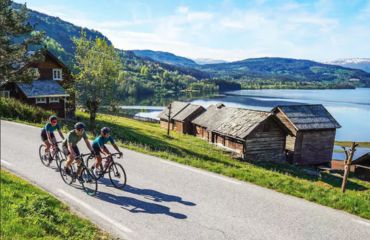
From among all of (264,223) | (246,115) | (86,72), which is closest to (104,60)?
(86,72)

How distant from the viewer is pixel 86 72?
35750 mm

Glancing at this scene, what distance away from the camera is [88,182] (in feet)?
39.2

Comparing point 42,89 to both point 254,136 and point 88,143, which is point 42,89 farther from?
point 88,143

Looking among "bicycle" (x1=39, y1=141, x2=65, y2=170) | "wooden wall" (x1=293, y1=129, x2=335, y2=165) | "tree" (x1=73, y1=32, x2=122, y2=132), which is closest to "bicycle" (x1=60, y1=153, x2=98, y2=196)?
"bicycle" (x1=39, y1=141, x2=65, y2=170)

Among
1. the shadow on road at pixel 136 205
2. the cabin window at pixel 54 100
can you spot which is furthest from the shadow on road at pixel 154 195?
the cabin window at pixel 54 100

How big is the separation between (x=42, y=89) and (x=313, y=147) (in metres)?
37.6

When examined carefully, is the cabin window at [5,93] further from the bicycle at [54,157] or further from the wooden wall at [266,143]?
the bicycle at [54,157]

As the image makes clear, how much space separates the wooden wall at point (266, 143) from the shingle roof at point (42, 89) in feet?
86.5

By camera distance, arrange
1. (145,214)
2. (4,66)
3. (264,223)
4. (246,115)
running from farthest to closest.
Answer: (246,115) < (4,66) < (145,214) < (264,223)

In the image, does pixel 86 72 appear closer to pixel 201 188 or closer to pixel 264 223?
pixel 201 188

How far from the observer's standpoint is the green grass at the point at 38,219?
28.0ft

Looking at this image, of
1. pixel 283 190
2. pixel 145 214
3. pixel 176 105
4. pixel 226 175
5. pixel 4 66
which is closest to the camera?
pixel 145 214

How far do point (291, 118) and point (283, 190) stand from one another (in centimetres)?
3188

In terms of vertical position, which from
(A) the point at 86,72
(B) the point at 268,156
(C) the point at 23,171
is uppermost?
(A) the point at 86,72
